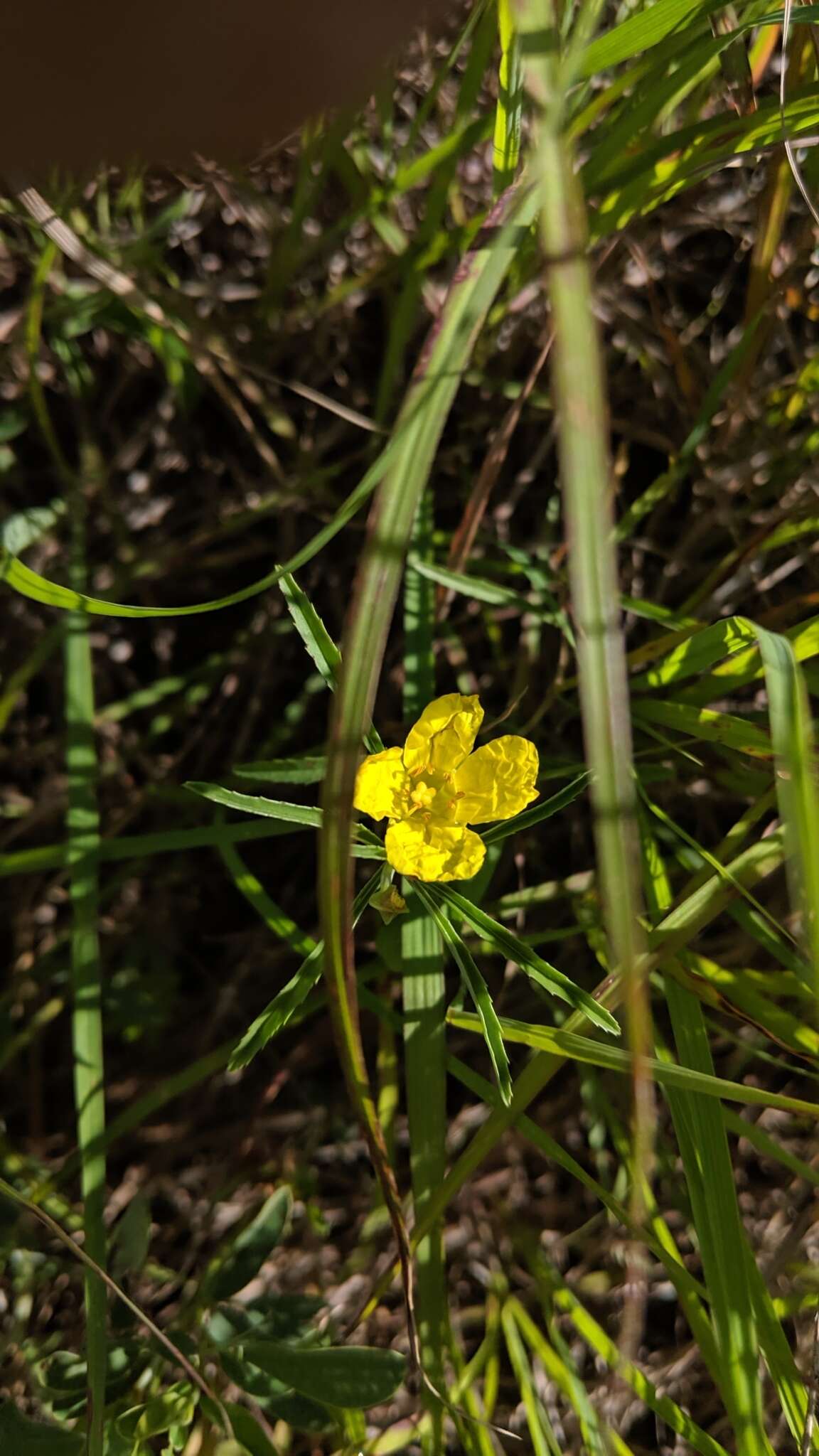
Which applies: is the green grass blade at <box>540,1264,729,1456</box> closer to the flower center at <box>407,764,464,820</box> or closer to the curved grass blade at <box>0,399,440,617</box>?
the flower center at <box>407,764,464,820</box>

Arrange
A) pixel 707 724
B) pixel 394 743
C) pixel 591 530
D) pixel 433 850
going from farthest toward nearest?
1. pixel 394 743
2. pixel 707 724
3. pixel 433 850
4. pixel 591 530

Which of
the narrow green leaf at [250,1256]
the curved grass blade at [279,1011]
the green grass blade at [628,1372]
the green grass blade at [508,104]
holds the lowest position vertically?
the green grass blade at [628,1372]

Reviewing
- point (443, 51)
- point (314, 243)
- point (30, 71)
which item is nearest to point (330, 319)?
point (314, 243)

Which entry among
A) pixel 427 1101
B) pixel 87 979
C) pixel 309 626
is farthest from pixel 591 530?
pixel 87 979

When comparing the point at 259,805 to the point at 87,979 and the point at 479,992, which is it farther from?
the point at 87,979

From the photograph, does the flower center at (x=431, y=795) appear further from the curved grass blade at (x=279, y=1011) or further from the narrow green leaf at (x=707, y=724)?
the narrow green leaf at (x=707, y=724)

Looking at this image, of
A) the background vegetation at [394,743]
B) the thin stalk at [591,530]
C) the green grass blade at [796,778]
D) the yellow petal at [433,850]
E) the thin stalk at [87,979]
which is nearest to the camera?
the thin stalk at [591,530]

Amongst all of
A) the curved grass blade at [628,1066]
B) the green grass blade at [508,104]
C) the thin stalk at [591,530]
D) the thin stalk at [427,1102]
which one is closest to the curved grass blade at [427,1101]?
the thin stalk at [427,1102]
